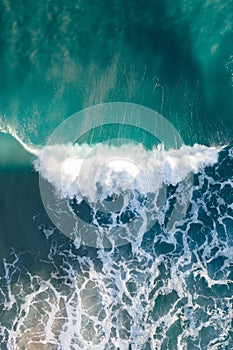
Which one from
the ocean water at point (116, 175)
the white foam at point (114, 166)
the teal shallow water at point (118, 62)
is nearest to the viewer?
the ocean water at point (116, 175)

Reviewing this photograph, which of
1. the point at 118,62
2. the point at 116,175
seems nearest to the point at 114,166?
the point at 116,175

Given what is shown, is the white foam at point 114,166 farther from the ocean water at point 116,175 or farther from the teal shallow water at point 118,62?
the teal shallow water at point 118,62

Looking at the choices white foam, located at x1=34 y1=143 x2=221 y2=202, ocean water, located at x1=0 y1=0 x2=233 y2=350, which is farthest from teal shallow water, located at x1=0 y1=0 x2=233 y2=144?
white foam, located at x1=34 y1=143 x2=221 y2=202

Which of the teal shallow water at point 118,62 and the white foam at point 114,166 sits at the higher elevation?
the teal shallow water at point 118,62

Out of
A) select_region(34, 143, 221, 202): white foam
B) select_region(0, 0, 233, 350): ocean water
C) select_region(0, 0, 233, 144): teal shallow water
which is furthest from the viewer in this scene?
select_region(0, 0, 233, 144): teal shallow water

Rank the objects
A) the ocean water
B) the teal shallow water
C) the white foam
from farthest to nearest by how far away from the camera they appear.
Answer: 1. the teal shallow water
2. the white foam
3. the ocean water

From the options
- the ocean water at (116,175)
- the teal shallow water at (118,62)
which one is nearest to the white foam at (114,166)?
the ocean water at (116,175)

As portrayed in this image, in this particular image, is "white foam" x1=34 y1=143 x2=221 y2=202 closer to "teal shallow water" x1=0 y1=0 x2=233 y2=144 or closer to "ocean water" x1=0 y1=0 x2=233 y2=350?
"ocean water" x1=0 y1=0 x2=233 y2=350

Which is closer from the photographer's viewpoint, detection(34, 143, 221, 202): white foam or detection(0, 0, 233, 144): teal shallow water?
detection(34, 143, 221, 202): white foam

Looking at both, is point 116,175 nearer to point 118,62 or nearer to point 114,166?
point 114,166

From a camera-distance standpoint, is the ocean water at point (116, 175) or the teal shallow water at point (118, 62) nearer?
the ocean water at point (116, 175)

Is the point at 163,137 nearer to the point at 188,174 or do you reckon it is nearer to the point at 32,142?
the point at 188,174
